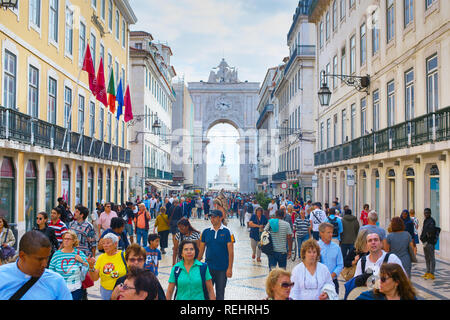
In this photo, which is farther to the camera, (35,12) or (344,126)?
(344,126)

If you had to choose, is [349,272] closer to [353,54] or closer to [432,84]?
[432,84]

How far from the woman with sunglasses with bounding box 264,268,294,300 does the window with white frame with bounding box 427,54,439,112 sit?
42.9ft

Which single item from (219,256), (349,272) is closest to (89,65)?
(219,256)

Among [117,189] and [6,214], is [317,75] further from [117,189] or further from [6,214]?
[6,214]

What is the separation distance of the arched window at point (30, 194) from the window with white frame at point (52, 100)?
8.17ft

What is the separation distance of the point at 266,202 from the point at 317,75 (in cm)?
1269

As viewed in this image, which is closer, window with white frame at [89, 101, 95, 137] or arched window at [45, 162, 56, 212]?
arched window at [45, 162, 56, 212]

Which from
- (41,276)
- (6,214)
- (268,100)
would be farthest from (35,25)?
(268,100)

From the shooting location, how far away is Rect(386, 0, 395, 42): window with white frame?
20.2m

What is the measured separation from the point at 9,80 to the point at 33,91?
230cm

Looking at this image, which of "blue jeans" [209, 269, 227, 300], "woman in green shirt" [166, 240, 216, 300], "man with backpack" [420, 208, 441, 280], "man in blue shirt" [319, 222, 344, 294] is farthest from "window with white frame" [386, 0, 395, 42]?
"woman in green shirt" [166, 240, 216, 300]

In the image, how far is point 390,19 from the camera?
2067 centimetres

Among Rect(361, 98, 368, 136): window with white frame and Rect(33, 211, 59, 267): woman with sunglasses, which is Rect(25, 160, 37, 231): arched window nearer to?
Rect(33, 211, 59, 267): woman with sunglasses

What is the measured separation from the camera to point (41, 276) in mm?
3594
